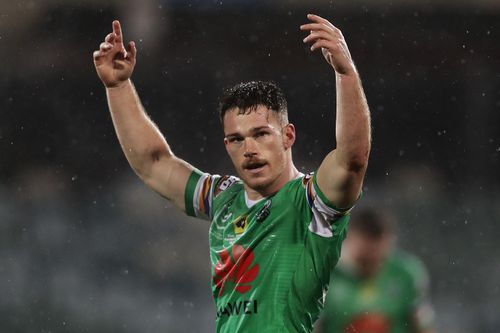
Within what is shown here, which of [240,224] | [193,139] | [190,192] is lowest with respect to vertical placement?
[240,224]

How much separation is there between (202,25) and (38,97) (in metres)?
1.77

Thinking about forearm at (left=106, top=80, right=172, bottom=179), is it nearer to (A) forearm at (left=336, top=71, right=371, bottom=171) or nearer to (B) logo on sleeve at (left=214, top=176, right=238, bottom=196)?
(B) logo on sleeve at (left=214, top=176, right=238, bottom=196)

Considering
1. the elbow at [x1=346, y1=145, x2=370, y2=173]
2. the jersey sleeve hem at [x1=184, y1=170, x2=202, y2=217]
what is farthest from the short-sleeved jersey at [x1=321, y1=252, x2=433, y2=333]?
the elbow at [x1=346, y1=145, x2=370, y2=173]

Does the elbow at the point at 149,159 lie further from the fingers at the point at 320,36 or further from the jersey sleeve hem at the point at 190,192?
the fingers at the point at 320,36

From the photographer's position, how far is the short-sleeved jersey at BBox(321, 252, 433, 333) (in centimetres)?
464

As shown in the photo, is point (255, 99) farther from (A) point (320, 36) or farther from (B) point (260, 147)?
(A) point (320, 36)

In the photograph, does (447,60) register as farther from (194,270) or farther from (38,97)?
(38,97)

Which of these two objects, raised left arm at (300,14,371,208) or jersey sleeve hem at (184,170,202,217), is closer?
raised left arm at (300,14,371,208)

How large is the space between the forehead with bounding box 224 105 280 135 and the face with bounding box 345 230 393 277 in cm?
178

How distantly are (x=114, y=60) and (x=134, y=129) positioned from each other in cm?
26

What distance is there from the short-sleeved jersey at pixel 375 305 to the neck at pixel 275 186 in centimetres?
166

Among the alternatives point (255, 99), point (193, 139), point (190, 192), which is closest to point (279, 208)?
point (255, 99)

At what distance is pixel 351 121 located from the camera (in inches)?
107

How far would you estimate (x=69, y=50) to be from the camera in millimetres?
9367
